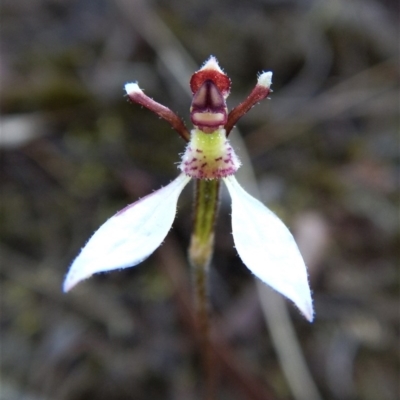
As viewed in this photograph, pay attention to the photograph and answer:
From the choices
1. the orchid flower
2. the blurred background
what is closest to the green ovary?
the orchid flower

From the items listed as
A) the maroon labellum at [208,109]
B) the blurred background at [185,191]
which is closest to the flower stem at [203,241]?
the maroon labellum at [208,109]

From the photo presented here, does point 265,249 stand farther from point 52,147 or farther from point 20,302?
point 52,147

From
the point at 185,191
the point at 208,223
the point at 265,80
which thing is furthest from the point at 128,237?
the point at 185,191

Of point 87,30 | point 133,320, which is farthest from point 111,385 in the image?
point 87,30

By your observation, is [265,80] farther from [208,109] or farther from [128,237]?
[128,237]

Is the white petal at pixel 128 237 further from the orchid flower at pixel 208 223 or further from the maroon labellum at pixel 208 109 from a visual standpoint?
the maroon labellum at pixel 208 109

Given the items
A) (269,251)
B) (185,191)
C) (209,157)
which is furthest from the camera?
(185,191)

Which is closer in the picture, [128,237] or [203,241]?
[128,237]
